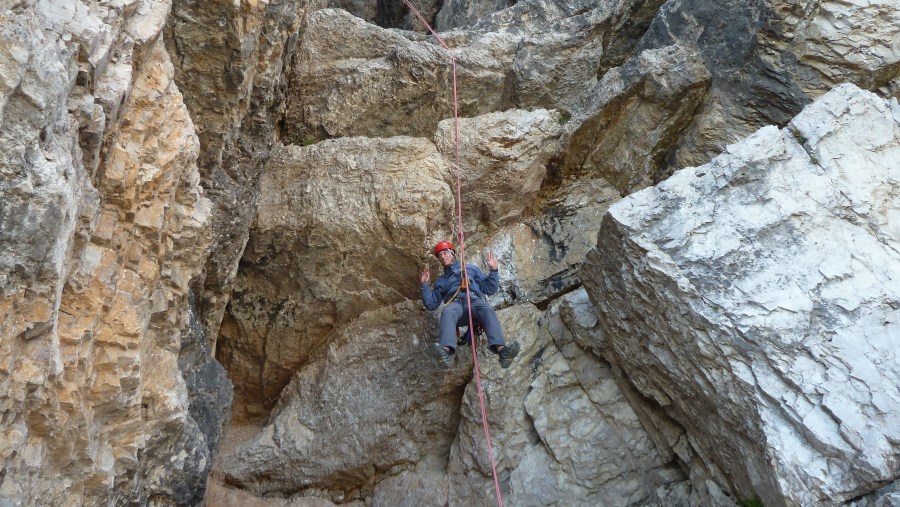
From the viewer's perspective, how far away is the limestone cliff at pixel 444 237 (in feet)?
17.0

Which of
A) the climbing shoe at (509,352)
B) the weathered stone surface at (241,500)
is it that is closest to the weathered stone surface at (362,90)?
the climbing shoe at (509,352)

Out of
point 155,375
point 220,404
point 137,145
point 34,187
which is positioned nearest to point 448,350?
point 220,404

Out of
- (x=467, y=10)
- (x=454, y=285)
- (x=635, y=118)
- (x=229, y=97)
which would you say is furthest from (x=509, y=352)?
(x=467, y=10)

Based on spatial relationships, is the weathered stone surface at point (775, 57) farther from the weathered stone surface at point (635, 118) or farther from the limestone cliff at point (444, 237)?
the weathered stone surface at point (635, 118)

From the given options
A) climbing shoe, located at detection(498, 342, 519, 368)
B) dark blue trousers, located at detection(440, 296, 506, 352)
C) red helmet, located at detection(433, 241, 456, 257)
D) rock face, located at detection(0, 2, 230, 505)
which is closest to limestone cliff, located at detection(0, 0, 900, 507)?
rock face, located at detection(0, 2, 230, 505)

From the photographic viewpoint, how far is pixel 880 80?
8.71 m

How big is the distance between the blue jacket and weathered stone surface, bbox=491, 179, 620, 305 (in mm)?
961

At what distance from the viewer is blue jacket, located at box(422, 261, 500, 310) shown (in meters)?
8.09

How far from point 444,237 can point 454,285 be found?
98 cm

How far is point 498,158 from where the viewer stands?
916 centimetres

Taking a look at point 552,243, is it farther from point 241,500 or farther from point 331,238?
point 241,500

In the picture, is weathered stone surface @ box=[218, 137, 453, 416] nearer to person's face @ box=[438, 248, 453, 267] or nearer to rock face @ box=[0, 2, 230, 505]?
person's face @ box=[438, 248, 453, 267]

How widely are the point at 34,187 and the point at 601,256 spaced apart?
17.1ft

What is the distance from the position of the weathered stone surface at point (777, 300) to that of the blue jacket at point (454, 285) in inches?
41.6
